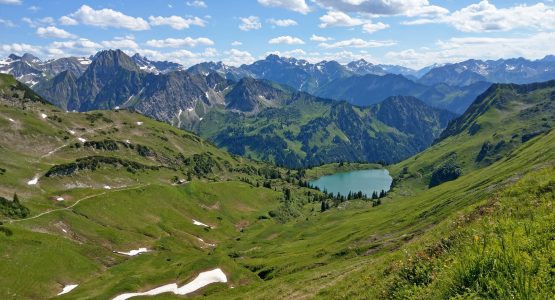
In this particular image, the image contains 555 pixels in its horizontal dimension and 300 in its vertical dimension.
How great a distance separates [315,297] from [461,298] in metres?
32.6

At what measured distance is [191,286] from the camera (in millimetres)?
111062

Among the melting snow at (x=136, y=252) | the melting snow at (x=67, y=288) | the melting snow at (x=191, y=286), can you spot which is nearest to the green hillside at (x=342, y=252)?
the melting snow at (x=67, y=288)

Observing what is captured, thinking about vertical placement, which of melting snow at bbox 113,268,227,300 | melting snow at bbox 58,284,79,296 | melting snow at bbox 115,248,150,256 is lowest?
melting snow at bbox 115,248,150,256

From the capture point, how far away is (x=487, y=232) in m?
17.3

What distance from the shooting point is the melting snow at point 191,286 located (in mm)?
109812

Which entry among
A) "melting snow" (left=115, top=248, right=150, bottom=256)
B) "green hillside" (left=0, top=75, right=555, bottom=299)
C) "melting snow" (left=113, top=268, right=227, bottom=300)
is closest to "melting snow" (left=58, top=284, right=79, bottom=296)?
"green hillside" (left=0, top=75, right=555, bottom=299)

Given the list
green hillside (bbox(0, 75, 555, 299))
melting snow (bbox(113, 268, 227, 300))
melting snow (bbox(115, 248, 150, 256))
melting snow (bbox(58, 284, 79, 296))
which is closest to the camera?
green hillside (bbox(0, 75, 555, 299))

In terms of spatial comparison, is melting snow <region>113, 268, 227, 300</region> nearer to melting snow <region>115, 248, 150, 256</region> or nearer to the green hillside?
the green hillside

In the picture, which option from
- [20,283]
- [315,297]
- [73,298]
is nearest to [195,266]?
[73,298]

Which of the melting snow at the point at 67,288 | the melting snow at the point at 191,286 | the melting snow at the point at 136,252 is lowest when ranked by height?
the melting snow at the point at 136,252

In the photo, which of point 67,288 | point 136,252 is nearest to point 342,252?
point 67,288

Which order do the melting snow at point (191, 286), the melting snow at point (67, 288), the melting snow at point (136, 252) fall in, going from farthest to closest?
the melting snow at point (136, 252)
the melting snow at point (67, 288)
the melting snow at point (191, 286)

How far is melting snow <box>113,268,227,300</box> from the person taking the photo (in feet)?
360

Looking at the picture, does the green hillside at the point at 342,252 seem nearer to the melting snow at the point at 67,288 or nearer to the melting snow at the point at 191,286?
the melting snow at the point at 67,288
